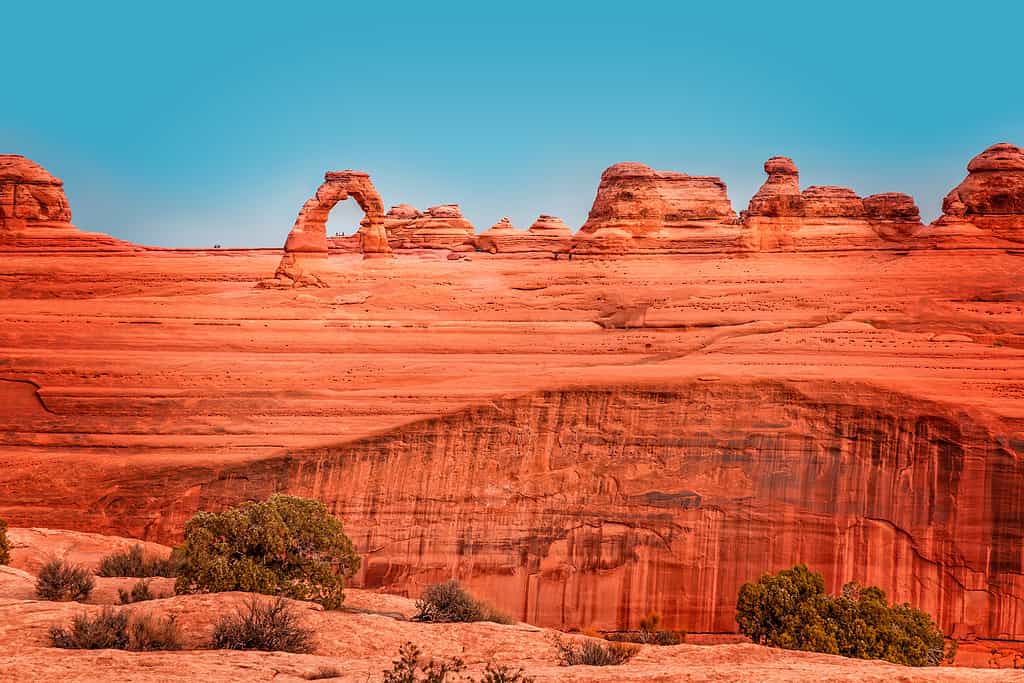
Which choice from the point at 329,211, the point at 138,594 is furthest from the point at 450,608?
the point at 329,211

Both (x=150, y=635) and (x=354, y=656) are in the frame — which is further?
(x=354, y=656)

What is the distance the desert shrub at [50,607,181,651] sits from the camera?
13.9 m

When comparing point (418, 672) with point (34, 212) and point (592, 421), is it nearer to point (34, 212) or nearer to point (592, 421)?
point (592, 421)

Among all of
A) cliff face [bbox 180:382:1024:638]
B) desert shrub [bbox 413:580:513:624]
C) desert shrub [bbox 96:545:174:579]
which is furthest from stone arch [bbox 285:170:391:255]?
desert shrub [bbox 413:580:513:624]

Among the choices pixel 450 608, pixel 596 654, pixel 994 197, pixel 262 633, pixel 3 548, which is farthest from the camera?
pixel 994 197

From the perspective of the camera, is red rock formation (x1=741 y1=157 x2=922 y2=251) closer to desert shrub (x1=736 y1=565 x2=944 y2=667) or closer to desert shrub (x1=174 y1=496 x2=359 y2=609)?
desert shrub (x1=736 y1=565 x2=944 y2=667)

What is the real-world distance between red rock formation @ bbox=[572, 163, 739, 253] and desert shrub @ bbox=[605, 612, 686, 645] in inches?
444

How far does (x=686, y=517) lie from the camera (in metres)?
26.4

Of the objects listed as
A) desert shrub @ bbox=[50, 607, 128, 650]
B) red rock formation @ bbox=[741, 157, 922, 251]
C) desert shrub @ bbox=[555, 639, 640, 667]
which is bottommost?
desert shrub @ bbox=[50, 607, 128, 650]

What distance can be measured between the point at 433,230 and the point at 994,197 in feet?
64.4

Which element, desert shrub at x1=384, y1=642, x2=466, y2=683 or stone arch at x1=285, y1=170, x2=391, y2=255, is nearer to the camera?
desert shrub at x1=384, y1=642, x2=466, y2=683

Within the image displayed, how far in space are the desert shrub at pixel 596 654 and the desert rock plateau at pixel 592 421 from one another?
35.2 feet

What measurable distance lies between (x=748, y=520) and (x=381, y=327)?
10671 millimetres

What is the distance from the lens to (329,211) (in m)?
33.0
